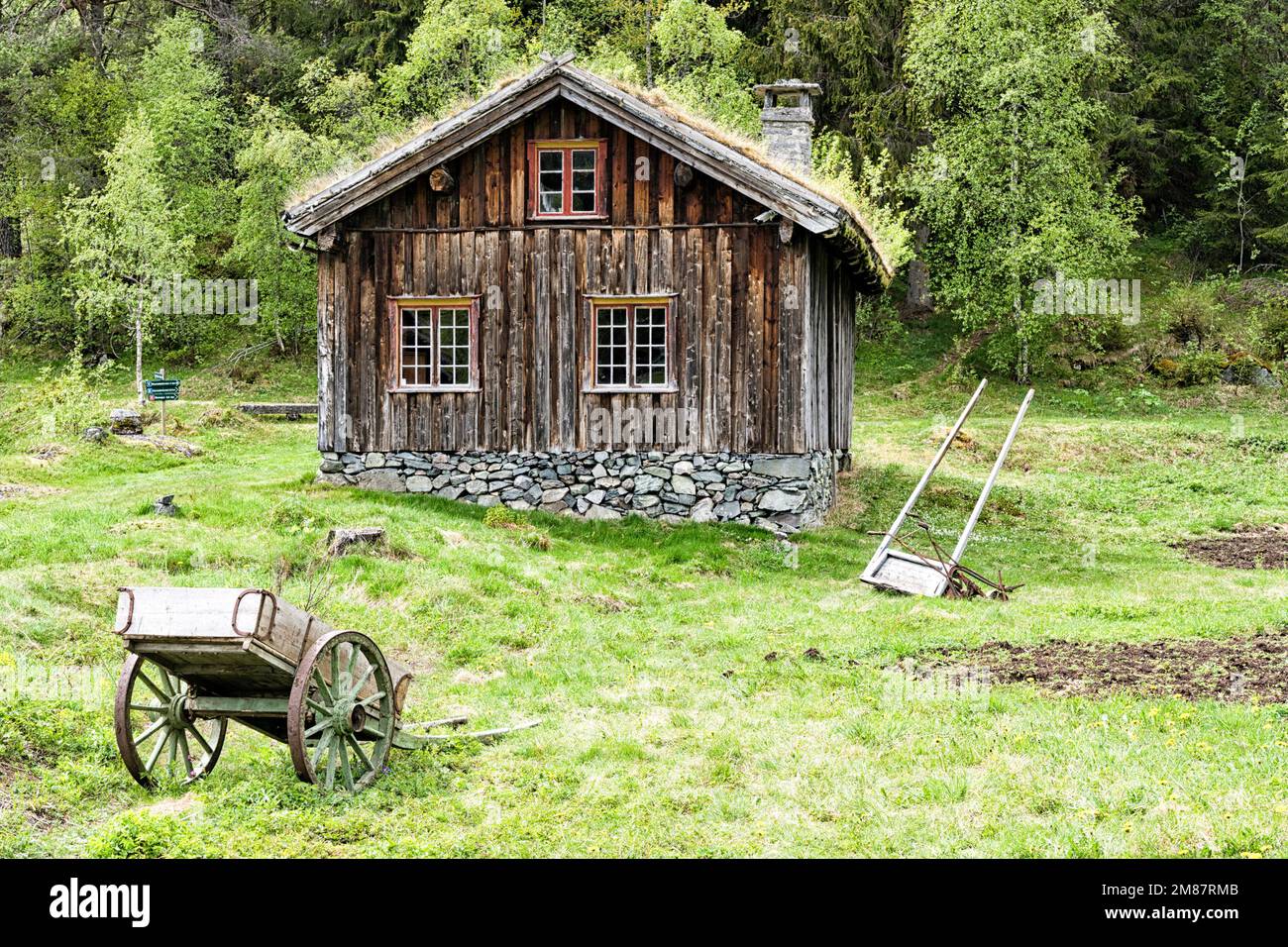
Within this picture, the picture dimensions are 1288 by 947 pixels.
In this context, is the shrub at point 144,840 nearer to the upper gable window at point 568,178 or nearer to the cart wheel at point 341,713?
the cart wheel at point 341,713

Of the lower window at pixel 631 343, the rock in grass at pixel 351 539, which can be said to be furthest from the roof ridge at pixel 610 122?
the rock in grass at pixel 351 539

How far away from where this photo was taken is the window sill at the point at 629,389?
73.0 feet

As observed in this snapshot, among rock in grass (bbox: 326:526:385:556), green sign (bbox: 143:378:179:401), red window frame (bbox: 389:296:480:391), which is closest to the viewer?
rock in grass (bbox: 326:526:385:556)

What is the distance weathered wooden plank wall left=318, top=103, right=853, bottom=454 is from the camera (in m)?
22.0

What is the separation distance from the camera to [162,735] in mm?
10055

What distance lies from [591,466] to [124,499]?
723 cm

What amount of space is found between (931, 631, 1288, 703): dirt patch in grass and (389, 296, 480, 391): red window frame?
36.4 ft

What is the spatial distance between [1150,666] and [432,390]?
13.2 metres

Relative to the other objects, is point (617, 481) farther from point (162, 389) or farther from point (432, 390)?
point (162, 389)

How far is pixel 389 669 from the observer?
10570 millimetres

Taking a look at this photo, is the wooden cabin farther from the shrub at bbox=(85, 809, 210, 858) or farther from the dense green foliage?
the shrub at bbox=(85, 809, 210, 858)

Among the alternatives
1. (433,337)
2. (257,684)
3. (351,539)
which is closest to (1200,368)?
(433,337)

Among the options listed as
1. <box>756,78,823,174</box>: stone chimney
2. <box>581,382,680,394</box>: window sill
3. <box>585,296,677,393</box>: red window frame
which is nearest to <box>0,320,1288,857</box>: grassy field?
<box>581,382,680,394</box>: window sill
